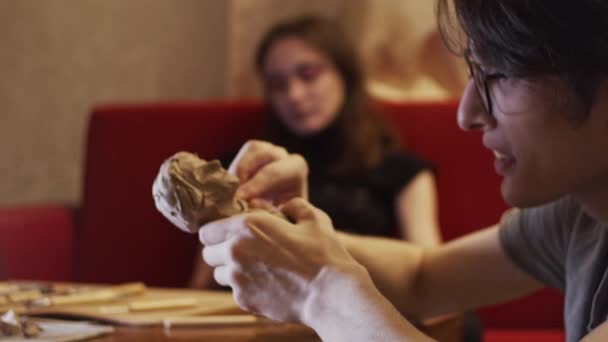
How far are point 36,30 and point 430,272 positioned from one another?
170 centimetres

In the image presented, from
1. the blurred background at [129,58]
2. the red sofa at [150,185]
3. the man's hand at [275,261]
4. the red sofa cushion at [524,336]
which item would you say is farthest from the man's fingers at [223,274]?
the blurred background at [129,58]

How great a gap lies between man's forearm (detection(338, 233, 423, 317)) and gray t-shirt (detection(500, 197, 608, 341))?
14cm

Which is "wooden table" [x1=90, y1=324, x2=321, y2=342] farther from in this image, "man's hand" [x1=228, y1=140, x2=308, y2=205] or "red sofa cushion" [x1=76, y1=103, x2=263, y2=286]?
"red sofa cushion" [x1=76, y1=103, x2=263, y2=286]

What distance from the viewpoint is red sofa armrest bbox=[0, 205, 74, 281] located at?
6.73ft

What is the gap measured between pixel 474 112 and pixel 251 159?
29 centimetres

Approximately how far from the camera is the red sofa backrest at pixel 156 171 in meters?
2.24

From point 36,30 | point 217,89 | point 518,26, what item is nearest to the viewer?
point 518,26

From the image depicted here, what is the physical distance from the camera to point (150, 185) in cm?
227

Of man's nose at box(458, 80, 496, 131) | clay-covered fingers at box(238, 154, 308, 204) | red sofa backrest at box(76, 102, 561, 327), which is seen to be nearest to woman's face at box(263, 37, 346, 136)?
red sofa backrest at box(76, 102, 561, 327)

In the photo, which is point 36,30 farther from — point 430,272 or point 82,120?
point 430,272

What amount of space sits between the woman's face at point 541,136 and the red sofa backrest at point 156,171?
121 centimetres

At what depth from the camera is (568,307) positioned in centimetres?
111

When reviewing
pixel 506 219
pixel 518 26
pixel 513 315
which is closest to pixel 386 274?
pixel 506 219

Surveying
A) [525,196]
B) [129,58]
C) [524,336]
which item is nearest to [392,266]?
[525,196]
